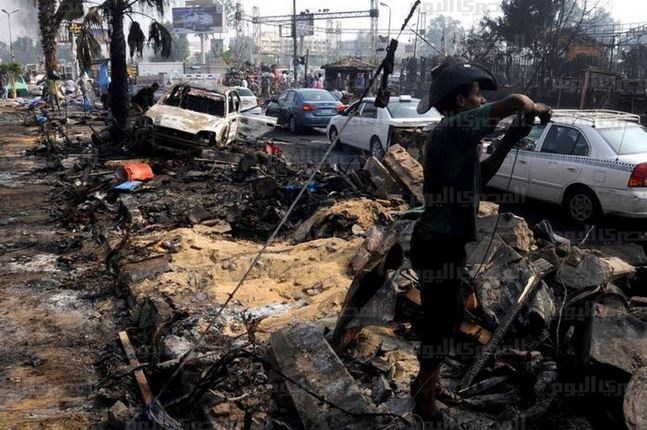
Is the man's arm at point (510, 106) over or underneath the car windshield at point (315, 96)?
over

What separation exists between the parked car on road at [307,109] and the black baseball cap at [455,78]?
1673 cm

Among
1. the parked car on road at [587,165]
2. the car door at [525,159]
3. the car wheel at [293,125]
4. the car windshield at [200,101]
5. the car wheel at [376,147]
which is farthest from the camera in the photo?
the car wheel at [293,125]

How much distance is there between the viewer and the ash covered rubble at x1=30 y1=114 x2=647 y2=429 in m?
3.43

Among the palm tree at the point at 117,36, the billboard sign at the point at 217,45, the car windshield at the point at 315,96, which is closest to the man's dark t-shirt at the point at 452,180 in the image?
the palm tree at the point at 117,36

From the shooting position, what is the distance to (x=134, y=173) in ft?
37.4

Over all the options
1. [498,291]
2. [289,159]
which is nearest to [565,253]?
[498,291]

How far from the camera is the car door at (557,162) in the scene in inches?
336

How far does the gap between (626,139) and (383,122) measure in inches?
243

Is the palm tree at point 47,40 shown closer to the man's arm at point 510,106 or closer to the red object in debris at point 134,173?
the red object in debris at point 134,173

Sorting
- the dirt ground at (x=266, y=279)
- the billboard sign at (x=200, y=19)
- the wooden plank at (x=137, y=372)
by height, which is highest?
the billboard sign at (x=200, y=19)

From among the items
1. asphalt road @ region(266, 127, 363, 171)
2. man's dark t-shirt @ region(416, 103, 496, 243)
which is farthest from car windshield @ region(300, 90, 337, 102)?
man's dark t-shirt @ region(416, 103, 496, 243)

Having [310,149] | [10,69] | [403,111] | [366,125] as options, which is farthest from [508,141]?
[10,69]

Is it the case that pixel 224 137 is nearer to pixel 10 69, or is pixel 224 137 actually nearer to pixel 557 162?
pixel 557 162

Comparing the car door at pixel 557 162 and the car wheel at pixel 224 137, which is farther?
the car wheel at pixel 224 137
